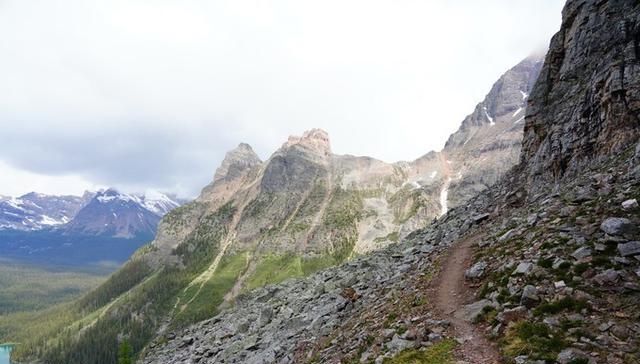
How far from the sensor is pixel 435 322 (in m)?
25.1

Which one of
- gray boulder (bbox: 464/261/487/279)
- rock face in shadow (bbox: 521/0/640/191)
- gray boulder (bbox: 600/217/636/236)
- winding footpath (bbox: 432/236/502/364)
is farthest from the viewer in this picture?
rock face in shadow (bbox: 521/0/640/191)

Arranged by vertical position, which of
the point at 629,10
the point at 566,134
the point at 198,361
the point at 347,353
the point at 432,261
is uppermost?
the point at 629,10

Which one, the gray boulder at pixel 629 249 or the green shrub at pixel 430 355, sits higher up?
the gray boulder at pixel 629 249

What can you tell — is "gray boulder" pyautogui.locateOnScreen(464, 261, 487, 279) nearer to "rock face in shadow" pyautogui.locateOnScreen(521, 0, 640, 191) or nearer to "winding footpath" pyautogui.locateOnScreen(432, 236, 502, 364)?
"winding footpath" pyautogui.locateOnScreen(432, 236, 502, 364)

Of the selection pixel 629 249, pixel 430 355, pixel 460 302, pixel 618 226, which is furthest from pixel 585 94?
pixel 430 355

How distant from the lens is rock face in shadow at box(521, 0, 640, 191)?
3850cm

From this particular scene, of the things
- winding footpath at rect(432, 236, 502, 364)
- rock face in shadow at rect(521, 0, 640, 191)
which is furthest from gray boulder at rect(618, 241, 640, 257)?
rock face in shadow at rect(521, 0, 640, 191)

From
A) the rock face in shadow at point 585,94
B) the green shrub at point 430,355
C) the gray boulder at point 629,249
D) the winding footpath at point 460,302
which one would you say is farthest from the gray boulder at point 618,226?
the rock face in shadow at point 585,94

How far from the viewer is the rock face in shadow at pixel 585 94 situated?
3850cm

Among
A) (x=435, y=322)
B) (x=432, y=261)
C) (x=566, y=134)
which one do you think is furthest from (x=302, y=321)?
(x=566, y=134)

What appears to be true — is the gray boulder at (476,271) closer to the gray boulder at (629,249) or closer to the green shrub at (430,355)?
the green shrub at (430,355)

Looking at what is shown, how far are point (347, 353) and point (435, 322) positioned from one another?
21.4 feet

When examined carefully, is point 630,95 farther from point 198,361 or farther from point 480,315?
point 198,361

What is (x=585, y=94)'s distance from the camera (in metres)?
44.1
